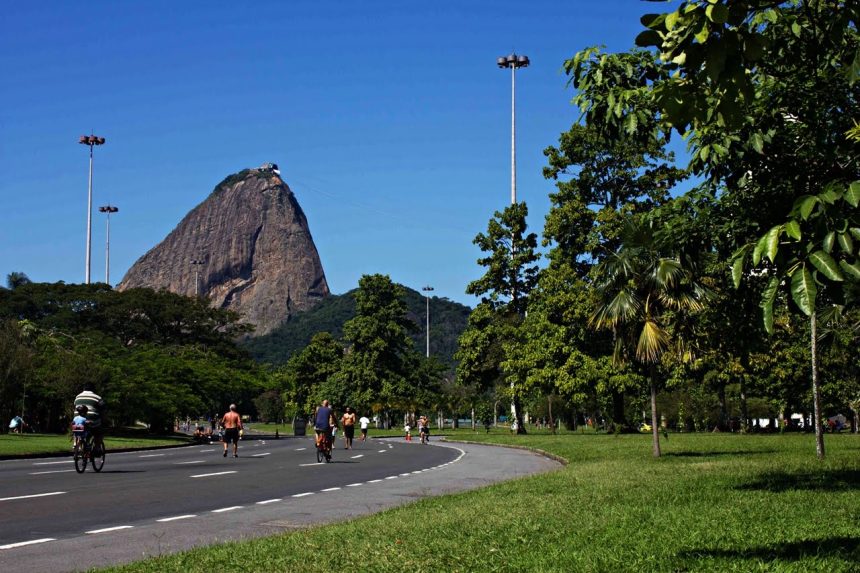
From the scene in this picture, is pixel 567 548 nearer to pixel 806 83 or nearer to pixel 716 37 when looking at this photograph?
pixel 716 37

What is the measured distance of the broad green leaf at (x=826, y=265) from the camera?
14.1ft

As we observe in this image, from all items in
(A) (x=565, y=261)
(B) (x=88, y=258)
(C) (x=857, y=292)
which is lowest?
(C) (x=857, y=292)

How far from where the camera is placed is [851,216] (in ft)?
16.0

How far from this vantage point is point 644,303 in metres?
26.1

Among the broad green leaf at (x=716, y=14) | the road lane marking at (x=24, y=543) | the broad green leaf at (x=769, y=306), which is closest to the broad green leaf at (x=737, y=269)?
the broad green leaf at (x=769, y=306)

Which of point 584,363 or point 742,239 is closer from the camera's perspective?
point 742,239

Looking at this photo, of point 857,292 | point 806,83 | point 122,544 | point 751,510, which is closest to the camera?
point 857,292

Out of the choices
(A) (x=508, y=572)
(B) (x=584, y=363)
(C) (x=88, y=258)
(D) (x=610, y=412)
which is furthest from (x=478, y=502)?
(C) (x=88, y=258)

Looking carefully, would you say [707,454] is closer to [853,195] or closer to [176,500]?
[176,500]

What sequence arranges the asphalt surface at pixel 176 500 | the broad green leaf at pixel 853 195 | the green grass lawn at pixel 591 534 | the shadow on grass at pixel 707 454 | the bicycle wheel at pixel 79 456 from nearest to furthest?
the broad green leaf at pixel 853 195 < the green grass lawn at pixel 591 534 < the asphalt surface at pixel 176 500 < the bicycle wheel at pixel 79 456 < the shadow on grass at pixel 707 454

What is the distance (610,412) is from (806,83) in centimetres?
5798

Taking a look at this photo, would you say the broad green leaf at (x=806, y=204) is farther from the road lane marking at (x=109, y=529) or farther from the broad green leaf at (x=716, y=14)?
the road lane marking at (x=109, y=529)

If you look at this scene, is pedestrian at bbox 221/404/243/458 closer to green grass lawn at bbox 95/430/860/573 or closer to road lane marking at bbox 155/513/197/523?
green grass lawn at bbox 95/430/860/573

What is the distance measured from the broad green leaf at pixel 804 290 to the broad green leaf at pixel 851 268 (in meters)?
0.23
